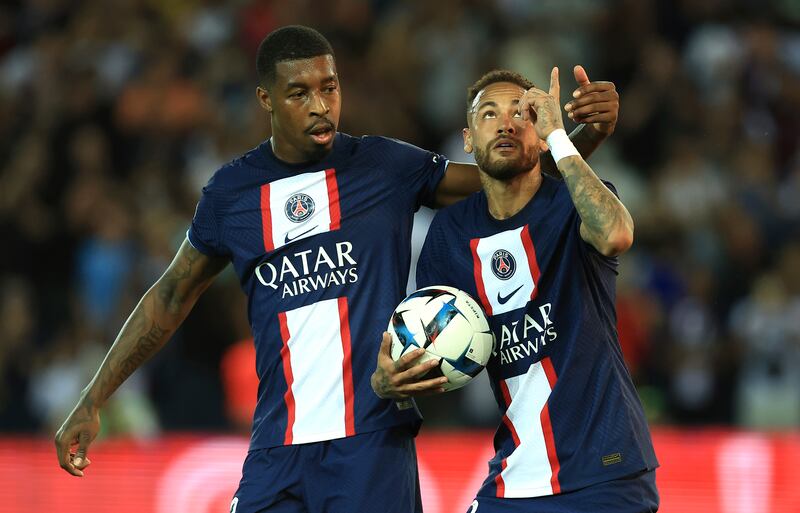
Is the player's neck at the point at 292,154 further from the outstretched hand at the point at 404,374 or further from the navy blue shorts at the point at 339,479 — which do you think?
the navy blue shorts at the point at 339,479

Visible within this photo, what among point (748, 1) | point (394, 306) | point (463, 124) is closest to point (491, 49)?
point (463, 124)

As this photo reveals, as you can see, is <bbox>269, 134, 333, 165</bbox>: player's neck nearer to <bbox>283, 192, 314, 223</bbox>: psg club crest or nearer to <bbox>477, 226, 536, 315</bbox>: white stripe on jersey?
<bbox>283, 192, 314, 223</bbox>: psg club crest

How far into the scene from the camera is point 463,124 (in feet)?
34.6

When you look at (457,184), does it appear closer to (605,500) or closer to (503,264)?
(503,264)

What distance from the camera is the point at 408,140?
1066cm

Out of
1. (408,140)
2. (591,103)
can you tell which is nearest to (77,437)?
(591,103)

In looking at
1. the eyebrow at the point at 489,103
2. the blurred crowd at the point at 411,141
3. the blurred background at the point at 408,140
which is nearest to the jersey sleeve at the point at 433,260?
the eyebrow at the point at 489,103

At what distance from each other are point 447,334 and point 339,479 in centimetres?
69

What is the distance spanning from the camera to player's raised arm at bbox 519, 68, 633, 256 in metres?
4.15

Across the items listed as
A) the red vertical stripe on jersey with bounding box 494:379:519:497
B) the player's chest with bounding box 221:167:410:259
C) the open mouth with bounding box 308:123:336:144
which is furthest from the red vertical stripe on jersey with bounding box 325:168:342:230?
the red vertical stripe on jersey with bounding box 494:379:519:497

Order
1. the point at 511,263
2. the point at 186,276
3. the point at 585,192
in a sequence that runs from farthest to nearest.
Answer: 1. the point at 186,276
2. the point at 511,263
3. the point at 585,192

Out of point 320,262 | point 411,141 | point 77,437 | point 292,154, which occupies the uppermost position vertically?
point 411,141

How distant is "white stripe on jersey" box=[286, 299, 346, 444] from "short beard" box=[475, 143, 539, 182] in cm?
72

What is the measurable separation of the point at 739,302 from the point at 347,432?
18.2ft
